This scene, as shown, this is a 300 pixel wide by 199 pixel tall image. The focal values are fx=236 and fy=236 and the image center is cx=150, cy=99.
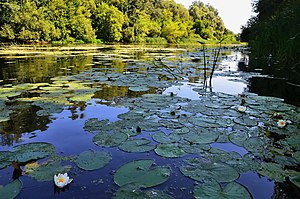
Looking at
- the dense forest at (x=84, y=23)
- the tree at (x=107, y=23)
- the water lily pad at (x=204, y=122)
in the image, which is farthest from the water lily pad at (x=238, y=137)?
the tree at (x=107, y=23)

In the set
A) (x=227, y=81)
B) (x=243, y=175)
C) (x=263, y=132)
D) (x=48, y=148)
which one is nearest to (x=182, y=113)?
(x=263, y=132)

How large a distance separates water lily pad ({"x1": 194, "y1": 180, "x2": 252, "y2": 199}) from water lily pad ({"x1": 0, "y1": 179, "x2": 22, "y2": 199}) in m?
1.00

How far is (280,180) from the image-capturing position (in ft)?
4.91

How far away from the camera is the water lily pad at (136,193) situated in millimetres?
1270

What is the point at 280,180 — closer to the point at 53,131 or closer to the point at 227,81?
the point at 53,131

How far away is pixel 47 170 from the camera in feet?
5.08

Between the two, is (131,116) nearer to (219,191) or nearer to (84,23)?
(219,191)

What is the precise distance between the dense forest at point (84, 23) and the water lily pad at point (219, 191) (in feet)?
41.1

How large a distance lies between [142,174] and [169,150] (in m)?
0.41

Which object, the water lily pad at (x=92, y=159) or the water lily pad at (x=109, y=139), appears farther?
the water lily pad at (x=109, y=139)

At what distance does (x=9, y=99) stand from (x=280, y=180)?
3.31 meters

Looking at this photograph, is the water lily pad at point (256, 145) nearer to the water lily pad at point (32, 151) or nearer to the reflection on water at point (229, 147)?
the reflection on water at point (229, 147)

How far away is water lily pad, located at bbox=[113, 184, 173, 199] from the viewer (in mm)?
1270

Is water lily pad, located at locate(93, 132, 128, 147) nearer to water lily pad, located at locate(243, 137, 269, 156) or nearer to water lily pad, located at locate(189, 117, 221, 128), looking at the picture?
water lily pad, located at locate(189, 117, 221, 128)
